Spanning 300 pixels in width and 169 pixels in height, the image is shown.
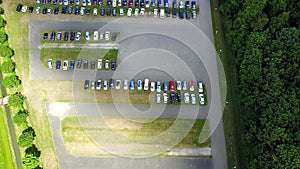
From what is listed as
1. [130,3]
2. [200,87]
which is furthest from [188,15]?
[200,87]

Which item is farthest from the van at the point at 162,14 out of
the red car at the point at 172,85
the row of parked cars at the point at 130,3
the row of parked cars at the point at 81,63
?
the red car at the point at 172,85

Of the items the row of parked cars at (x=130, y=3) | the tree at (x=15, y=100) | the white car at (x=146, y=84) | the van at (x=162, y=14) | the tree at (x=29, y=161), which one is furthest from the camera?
the row of parked cars at (x=130, y=3)

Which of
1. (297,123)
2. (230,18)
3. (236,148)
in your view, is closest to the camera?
(297,123)

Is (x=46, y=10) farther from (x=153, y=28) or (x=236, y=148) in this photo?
(x=236, y=148)

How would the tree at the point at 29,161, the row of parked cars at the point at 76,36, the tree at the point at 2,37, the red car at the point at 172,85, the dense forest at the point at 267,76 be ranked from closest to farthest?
the dense forest at the point at 267,76 < the tree at the point at 29,161 < the red car at the point at 172,85 < the tree at the point at 2,37 < the row of parked cars at the point at 76,36

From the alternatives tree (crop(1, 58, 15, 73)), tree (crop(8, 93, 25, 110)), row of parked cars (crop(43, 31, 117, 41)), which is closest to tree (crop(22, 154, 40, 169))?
tree (crop(8, 93, 25, 110))

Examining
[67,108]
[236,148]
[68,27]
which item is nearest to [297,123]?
[236,148]

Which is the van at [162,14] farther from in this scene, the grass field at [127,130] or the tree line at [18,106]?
the tree line at [18,106]
